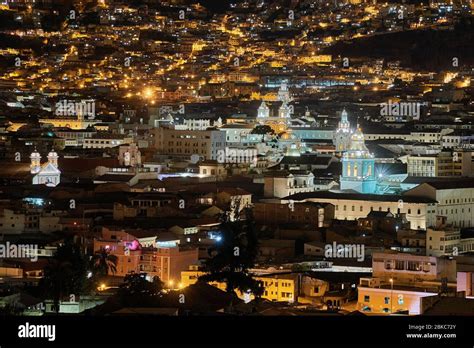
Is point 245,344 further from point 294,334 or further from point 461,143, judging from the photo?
point 461,143

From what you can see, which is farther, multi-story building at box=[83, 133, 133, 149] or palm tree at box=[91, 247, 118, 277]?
multi-story building at box=[83, 133, 133, 149]

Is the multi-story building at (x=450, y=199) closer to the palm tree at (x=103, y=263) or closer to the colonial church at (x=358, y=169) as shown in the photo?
the colonial church at (x=358, y=169)

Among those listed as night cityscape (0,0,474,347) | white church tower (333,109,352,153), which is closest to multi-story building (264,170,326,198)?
night cityscape (0,0,474,347)

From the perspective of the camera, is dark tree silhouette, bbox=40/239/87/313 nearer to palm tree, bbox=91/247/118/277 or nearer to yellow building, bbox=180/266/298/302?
palm tree, bbox=91/247/118/277

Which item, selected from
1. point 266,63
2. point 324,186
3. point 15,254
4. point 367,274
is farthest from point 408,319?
point 266,63

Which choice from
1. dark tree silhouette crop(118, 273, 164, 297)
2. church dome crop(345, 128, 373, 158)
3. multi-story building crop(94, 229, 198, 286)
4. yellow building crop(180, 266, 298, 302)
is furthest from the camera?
church dome crop(345, 128, 373, 158)

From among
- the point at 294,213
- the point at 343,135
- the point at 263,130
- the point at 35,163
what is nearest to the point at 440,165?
the point at 343,135

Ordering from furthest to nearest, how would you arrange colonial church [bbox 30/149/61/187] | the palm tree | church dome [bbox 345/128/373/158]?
colonial church [bbox 30/149/61/187], church dome [bbox 345/128/373/158], the palm tree

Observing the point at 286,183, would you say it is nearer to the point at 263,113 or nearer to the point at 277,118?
the point at 277,118
